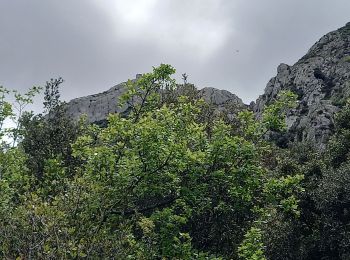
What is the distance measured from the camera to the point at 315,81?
4099 inches

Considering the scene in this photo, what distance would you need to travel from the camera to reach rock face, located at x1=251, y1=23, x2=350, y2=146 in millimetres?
87481

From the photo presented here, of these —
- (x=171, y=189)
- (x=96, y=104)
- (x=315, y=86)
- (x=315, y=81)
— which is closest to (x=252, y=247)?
(x=171, y=189)

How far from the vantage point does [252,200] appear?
50.6 feet

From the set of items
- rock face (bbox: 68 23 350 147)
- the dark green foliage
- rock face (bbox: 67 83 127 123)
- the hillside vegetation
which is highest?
rock face (bbox: 67 83 127 123)

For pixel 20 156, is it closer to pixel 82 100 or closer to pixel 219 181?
pixel 219 181

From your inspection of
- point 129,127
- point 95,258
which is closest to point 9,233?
point 95,258

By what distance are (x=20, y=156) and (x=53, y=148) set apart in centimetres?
440

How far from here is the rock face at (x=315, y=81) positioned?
87.5 m

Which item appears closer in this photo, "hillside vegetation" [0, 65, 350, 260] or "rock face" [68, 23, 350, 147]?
"hillside vegetation" [0, 65, 350, 260]

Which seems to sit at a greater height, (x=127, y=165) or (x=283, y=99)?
(x=283, y=99)

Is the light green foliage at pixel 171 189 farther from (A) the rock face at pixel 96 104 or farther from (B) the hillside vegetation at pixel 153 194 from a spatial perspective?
(A) the rock face at pixel 96 104

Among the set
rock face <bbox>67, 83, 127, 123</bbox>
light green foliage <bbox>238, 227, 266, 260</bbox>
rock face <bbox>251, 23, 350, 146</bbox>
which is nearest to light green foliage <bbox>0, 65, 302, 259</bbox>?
light green foliage <bbox>238, 227, 266, 260</bbox>

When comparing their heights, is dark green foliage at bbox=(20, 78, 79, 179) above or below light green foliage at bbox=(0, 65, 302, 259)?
above

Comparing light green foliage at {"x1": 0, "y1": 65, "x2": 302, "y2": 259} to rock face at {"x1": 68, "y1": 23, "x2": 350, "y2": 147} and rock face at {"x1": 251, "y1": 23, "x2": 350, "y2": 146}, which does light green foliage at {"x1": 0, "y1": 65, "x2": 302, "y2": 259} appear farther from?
rock face at {"x1": 251, "y1": 23, "x2": 350, "y2": 146}
